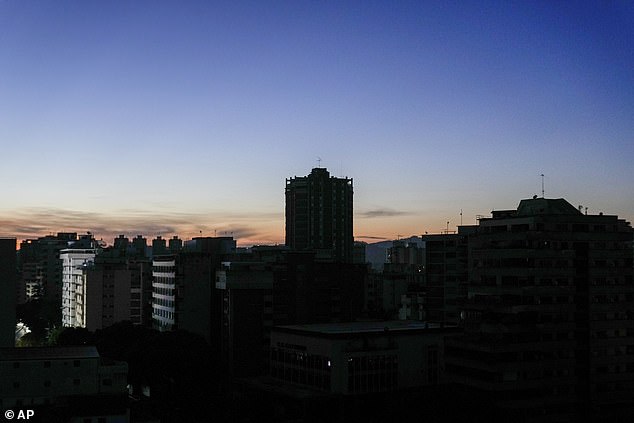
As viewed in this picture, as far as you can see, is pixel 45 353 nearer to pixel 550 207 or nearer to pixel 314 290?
pixel 314 290

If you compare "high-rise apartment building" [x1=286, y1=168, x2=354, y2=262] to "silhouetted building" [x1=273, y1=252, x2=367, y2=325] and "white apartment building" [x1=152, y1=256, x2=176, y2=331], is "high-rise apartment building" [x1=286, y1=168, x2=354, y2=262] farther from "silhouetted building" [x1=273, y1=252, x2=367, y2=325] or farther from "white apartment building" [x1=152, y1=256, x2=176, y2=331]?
"silhouetted building" [x1=273, y1=252, x2=367, y2=325]

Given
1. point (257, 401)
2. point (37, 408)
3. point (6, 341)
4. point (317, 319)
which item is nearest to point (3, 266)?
point (6, 341)

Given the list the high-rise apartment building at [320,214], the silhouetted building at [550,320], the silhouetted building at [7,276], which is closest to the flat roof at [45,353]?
the silhouetted building at [7,276]

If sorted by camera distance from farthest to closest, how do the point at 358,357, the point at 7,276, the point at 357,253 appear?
the point at 357,253, the point at 7,276, the point at 358,357

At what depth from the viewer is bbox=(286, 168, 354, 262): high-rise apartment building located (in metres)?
174

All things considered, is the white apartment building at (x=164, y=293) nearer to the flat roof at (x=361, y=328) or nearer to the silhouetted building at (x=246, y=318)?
the silhouetted building at (x=246, y=318)

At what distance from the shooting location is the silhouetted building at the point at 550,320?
2365 inches

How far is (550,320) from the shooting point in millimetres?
61969

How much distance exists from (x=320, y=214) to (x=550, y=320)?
115945mm

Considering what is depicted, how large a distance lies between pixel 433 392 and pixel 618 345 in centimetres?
1765

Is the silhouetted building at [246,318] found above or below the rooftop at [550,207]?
→ below

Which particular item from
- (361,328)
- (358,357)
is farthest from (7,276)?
(361,328)

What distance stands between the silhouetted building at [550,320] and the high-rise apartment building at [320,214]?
109m

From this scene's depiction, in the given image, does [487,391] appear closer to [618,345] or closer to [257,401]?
[618,345]
